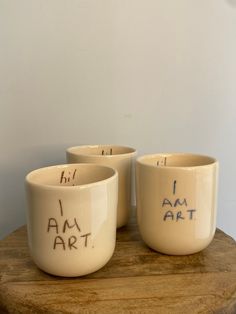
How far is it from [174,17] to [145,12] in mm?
59

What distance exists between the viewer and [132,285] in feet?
1.20

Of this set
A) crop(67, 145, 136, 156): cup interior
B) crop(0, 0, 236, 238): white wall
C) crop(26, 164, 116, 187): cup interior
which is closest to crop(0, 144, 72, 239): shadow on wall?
crop(0, 0, 236, 238): white wall

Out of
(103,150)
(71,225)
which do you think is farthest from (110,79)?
(71,225)

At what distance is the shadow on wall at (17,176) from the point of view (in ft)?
2.20

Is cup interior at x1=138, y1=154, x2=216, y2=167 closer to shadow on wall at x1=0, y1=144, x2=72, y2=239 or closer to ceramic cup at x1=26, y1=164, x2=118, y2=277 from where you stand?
ceramic cup at x1=26, y1=164, x2=118, y2=277

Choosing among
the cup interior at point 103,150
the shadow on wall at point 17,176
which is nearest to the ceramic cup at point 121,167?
the cup interior at point 103,150

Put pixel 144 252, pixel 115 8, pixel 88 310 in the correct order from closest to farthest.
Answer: pixel 88 310 < pixel 144 252 < pixel 115 8

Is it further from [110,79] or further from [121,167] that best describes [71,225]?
[110,79]

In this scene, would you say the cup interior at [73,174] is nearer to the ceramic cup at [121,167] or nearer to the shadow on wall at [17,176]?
the ceramic cup at [121,167]

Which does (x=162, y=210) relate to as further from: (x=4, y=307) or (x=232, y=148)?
(x=232, y=148)

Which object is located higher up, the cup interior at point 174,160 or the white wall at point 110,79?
the white wall at point 110,79

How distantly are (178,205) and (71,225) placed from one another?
5.5 inches

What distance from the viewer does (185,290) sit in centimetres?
35

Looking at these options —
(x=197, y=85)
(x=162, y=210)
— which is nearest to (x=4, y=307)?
(x=162, y=210)
